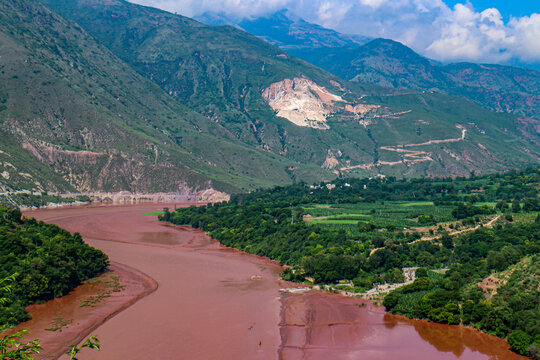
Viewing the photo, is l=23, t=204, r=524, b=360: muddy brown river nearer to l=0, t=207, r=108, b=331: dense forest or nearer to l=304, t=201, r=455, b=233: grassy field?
l=0, t=207, r=108, b=331: dense forest

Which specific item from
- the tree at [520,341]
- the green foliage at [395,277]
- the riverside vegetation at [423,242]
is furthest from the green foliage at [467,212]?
the tree at [520,341]

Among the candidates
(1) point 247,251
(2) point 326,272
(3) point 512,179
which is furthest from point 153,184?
(2) point 326,272

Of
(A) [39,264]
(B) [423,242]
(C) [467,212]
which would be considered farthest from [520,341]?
(C) [467,212]

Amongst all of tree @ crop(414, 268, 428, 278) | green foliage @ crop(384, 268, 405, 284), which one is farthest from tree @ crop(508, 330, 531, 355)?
green foliage @ crop(384, 268, 405, 284)

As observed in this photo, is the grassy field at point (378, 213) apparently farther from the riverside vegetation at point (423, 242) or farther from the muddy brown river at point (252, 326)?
the muddy brown river at point (252, 326)

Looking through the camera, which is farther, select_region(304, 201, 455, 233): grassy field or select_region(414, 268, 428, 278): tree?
select_region(304, 201, 455, 233): grassy field

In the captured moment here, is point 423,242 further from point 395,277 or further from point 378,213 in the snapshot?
point 378,213

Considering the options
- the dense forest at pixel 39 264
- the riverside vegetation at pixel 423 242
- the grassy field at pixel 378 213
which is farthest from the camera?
the grassy field at pixel 378 213
